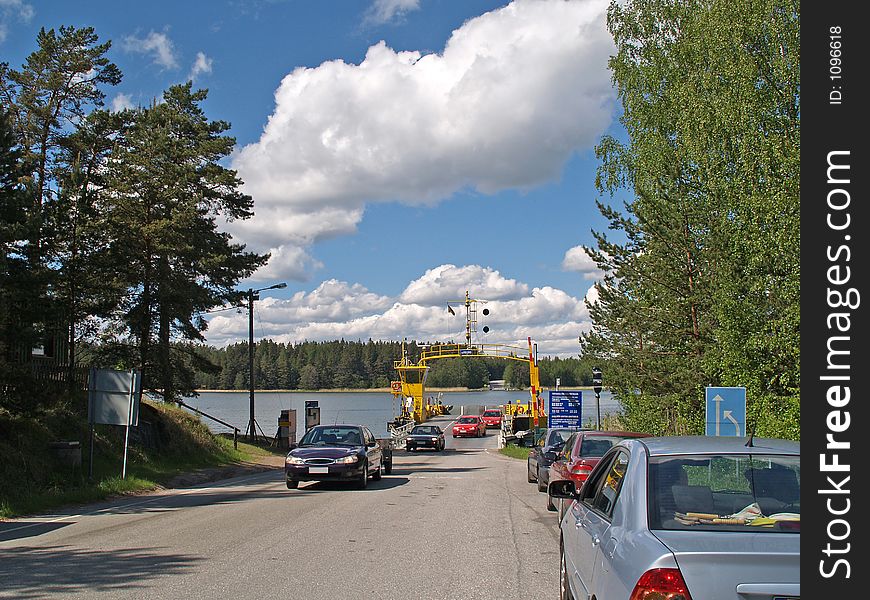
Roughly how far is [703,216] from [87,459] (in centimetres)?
1698

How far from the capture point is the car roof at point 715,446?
4853 mm

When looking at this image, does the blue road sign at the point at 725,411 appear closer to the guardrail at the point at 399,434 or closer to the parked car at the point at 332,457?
the parked car at the point at 332,457

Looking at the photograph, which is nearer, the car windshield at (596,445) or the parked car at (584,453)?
the parked car at (584,453)

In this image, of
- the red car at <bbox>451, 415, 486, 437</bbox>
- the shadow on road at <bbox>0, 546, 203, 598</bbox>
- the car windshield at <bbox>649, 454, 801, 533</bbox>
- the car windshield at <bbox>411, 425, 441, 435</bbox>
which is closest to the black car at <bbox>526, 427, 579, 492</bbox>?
the shadow on road at <bbox>0, 546, 203, 598</bbox>

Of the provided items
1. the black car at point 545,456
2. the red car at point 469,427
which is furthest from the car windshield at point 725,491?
the red car at point 469,427

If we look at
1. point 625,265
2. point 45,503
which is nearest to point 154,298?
point 45,503

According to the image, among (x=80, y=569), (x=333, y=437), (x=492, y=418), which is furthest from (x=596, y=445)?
(x=492, y=418)

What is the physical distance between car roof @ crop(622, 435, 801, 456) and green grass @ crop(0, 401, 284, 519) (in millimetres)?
12243

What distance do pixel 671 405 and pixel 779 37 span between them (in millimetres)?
10445

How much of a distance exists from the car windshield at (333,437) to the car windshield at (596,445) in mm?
6995

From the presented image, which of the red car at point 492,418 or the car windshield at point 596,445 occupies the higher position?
the car windshield at point 596,445

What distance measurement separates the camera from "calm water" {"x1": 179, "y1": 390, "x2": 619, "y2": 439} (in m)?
78.8

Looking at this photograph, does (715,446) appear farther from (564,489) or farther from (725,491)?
(564,489)

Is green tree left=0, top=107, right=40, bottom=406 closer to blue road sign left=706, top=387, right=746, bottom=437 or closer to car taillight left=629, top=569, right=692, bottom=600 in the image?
blue road sign left=706, top=387, right=746, bottom=437
